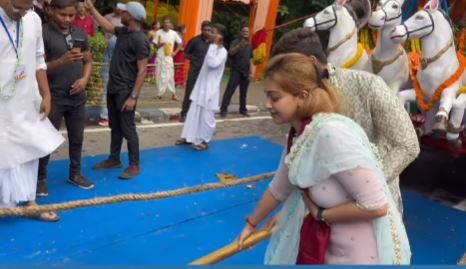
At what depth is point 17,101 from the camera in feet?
11.6

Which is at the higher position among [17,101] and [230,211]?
[17,101]

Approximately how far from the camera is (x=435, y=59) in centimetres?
395

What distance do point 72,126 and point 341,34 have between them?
244 cm

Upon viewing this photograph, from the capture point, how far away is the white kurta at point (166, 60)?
9430 millimetres

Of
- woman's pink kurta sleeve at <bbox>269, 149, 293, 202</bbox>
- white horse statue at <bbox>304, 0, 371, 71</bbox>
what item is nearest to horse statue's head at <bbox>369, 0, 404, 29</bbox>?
white horse statue at <bbox>304, 0, 371, 71</bbox>

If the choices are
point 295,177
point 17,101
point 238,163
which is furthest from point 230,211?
point 295,177

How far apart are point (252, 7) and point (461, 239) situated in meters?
9.66

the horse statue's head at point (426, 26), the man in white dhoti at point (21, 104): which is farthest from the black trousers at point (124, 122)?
the horse statue's head at point (426, 26)

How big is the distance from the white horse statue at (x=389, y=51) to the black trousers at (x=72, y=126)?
8.35 feet

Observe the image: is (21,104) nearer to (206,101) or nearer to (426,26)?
(206,101)

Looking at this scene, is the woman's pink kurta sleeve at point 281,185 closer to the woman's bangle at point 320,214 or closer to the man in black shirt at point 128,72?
Result: the woman's bangle at point 320,214

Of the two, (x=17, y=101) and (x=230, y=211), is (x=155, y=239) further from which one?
(x=17, y=101)

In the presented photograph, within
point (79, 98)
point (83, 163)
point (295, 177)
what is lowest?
point (83, 163)

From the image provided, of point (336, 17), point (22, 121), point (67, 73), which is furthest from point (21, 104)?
point (336, 17)
